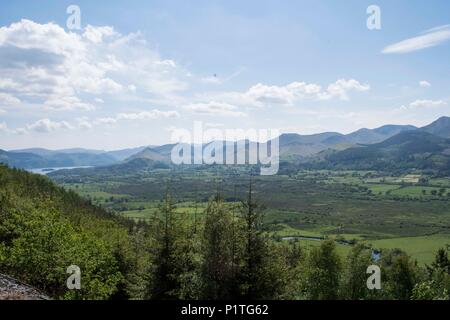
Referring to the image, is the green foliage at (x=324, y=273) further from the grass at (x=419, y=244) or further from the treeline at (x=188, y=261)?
the grass at (x=419, y=244)

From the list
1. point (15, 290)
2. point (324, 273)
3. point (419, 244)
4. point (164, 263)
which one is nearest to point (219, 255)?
point (164, 263)

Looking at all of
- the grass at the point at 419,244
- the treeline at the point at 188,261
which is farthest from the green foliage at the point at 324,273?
the grass at the point at 419,244

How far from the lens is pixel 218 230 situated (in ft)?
95.2

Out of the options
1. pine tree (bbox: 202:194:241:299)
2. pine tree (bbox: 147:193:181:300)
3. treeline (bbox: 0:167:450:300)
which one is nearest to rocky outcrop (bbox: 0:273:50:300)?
treeline (bbox: 0:167:450:300)

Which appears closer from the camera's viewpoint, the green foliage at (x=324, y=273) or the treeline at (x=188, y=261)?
the treeline at (x=188, y=261)

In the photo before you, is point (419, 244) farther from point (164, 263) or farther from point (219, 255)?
point (164, 263)

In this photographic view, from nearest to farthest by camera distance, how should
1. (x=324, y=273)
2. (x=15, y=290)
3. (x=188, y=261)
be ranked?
(x=15, y=290) → (x=188, y=261) → (x=324, y=273)

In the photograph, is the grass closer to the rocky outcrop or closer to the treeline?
the treeline

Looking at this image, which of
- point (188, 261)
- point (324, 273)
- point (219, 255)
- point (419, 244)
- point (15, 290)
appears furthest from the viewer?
point (419, 244)

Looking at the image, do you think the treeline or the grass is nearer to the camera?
the treeline

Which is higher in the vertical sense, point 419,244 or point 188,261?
point 188,261
